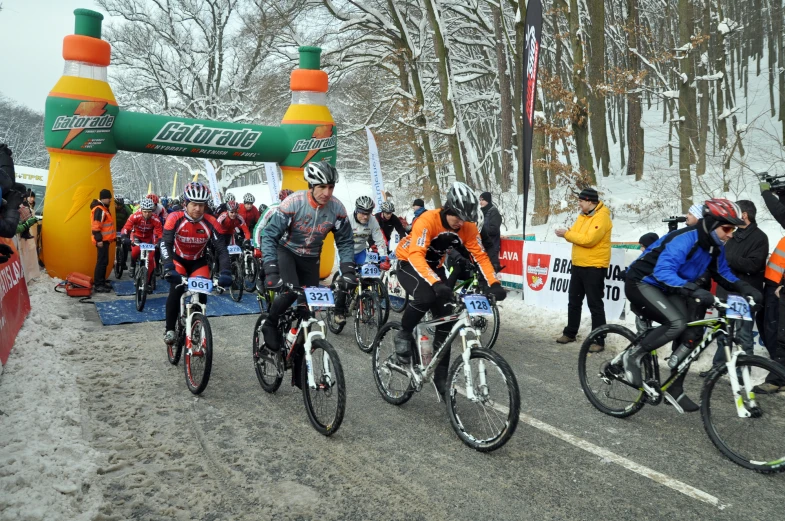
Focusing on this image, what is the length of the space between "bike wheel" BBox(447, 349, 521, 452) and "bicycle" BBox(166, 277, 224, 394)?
2513 millimetres

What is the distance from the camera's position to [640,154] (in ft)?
89.3

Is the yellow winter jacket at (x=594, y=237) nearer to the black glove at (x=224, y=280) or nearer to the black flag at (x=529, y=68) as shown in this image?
the black flag at (x=529, y=68)

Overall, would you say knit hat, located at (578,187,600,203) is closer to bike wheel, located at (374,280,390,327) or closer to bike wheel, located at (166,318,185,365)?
bike wheel, located at (374,280,390,327)

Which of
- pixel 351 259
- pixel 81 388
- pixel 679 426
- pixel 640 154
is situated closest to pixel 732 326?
pixel 679 426

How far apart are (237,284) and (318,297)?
8192mm

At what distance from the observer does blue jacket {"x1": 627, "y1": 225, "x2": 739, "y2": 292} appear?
16.8 feet

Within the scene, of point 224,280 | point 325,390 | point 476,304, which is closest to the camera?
point 476,304

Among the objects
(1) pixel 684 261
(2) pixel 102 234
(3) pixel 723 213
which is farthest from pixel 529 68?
(2) pixel 102 234

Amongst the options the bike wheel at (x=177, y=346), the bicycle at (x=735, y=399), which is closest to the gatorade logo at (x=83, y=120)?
the bike wheel at (x=177, y=346)

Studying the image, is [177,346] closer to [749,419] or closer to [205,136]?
[749,419]

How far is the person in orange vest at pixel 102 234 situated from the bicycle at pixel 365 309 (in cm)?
652

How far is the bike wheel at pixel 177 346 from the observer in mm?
7145

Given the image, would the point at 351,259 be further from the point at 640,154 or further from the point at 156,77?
the point at 156,77

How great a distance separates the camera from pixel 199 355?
6219mm
